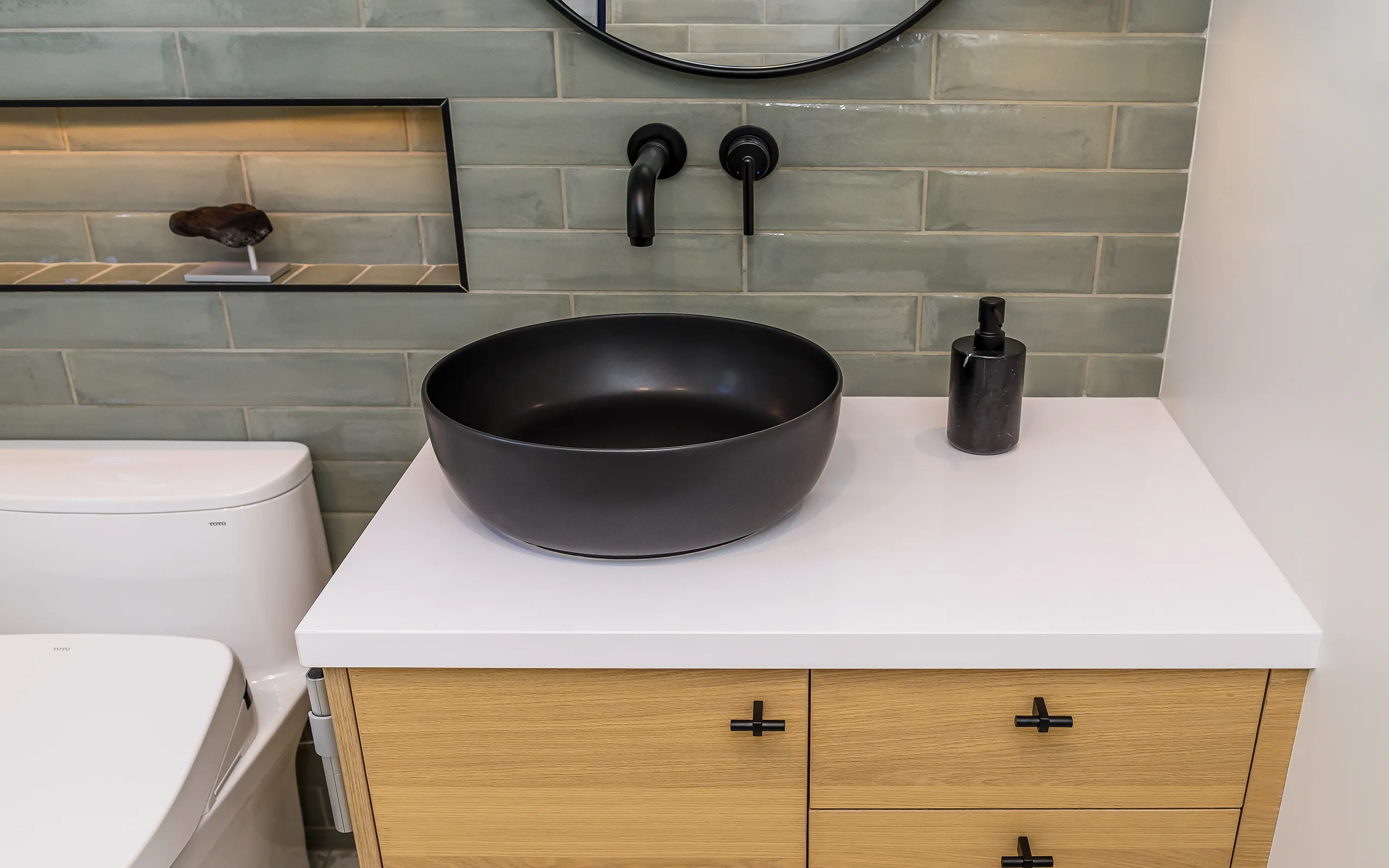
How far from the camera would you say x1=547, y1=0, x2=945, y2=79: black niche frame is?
130cm

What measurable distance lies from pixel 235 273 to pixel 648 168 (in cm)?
64

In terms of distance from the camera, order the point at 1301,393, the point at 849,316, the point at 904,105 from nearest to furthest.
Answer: the point at 1301,393, the point at 904,105, the point at 849,316

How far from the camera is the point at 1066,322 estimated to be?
145 cm

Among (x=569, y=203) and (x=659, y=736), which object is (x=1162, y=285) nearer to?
(x=569, y=203)

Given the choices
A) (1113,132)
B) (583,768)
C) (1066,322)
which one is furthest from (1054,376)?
(583,768)

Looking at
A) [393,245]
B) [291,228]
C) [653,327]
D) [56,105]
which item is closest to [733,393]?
[653,327]

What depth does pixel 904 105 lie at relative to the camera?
1345 millimetres

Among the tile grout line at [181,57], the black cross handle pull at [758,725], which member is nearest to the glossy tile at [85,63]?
the tile grout line at [181,57]

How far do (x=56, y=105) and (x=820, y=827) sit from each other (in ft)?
4.13

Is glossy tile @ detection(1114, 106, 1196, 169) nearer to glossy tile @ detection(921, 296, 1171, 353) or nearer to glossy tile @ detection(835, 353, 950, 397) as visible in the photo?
glossy tile @ detection(921, 296, 1171, 353)

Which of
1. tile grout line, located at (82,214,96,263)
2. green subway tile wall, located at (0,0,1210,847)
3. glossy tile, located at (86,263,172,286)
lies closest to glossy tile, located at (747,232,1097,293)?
green subway tile wall, located at (0,0,1210,847)

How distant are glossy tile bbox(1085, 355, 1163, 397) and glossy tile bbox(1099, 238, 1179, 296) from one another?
9 centimetres

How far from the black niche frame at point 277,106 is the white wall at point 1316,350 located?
36.3 inches

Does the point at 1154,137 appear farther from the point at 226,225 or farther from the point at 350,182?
the point at 226,225
